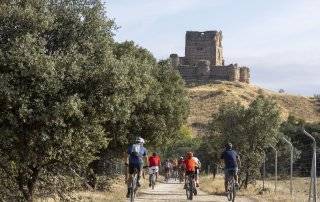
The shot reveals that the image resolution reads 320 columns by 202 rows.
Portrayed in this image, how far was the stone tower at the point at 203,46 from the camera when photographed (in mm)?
194125

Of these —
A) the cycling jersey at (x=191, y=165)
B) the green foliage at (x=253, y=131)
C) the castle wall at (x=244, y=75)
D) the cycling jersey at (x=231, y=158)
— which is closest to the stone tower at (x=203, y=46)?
the castle wall at (x=244, y=75)

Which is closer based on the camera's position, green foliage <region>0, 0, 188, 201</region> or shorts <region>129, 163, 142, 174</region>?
green foliage <region>0, 0, 188, 201</region>

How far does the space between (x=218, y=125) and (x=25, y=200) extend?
1701 cm

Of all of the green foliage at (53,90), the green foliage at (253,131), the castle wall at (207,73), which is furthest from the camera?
the castle wall at (207,73)

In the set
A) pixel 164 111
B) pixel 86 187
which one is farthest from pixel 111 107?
pixel 164 111

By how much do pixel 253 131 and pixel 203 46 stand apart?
163505mm

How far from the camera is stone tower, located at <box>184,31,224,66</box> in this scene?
Answer: 637 feet

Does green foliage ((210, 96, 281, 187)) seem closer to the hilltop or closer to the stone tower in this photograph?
the hilltop

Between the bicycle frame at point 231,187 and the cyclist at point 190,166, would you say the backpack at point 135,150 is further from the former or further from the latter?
the cyclist at point 190,166

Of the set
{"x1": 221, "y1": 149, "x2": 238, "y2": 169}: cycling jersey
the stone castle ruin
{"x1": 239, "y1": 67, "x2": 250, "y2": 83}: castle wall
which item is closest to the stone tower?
the stone castle ruin

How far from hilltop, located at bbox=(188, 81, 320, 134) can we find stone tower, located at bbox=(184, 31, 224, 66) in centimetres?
2318

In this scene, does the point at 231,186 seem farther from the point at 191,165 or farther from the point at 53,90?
the point at 53,90

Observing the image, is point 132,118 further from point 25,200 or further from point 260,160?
point 25,200

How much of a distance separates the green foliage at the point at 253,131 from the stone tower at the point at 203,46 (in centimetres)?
16096
